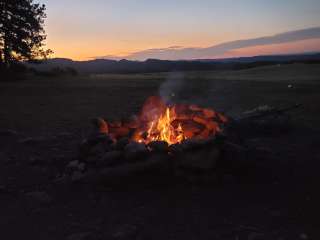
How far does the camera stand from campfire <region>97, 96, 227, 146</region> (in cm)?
876

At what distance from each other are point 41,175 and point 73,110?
9.81 meters

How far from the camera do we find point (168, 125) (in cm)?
885

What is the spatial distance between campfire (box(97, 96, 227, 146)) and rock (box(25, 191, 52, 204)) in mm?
2091

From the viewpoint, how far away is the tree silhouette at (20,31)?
32.5m

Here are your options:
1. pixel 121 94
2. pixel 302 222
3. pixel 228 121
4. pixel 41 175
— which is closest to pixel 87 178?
pixel 41 175

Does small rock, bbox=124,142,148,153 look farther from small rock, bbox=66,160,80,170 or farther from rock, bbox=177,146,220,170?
small rock, bbox=66,160,80,170

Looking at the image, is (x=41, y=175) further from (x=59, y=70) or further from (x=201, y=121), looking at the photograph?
(x=59, y=70)

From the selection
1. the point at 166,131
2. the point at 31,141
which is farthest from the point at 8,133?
the point at 166,131

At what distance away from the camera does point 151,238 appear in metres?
6.05

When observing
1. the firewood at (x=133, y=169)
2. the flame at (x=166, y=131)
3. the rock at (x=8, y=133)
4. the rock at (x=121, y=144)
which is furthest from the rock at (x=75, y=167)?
the rock at (x=8, y=133)

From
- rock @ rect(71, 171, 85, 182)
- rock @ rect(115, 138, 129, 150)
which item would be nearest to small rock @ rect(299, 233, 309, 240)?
rock @ rect(115, 138, 129, 150)

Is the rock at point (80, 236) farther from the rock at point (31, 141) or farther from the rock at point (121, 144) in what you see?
the rock at point (31, 141)

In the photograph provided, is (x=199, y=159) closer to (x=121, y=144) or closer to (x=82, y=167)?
(x=121, y=144)

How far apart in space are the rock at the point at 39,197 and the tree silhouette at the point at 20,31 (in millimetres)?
27434
